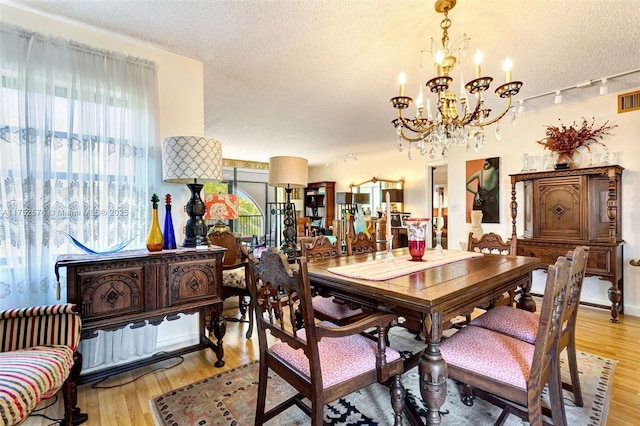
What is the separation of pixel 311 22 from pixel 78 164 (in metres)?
1.88

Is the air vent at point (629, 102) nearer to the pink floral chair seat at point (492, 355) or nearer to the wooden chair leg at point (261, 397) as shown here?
the pink floral chair seat at point (492, 355)

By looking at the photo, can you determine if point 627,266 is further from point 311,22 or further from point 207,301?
point 207,301

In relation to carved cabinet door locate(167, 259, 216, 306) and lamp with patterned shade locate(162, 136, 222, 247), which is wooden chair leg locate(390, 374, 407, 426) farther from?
lamp with patterned shade locate(162, 136, 222, 247)

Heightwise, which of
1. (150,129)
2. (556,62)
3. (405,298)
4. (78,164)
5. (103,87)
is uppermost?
(556,62)

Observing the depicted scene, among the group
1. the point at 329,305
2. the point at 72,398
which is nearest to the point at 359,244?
the point at 329,305

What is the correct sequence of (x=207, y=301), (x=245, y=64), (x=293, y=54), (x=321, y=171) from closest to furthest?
(x=207, y=301), (x=293, y=54), (x=245, y=64), (x=321, y=171)

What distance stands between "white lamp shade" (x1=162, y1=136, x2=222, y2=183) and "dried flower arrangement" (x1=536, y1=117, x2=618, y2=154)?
12.9 ft

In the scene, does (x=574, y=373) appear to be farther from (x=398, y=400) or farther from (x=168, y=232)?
(x=168, y=232)

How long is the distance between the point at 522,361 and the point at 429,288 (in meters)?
0.47

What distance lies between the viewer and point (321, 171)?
27.3ft

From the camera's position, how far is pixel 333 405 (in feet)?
5.76

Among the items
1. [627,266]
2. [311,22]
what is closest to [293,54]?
[311,22]

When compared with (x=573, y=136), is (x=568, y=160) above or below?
below

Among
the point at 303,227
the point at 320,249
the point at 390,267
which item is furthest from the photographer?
the point at 303,227
